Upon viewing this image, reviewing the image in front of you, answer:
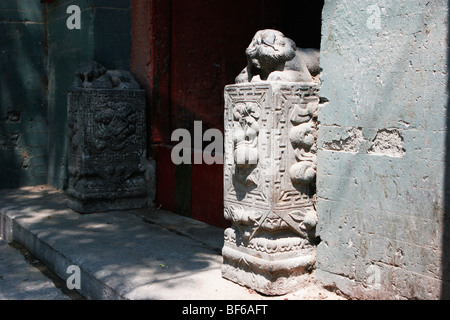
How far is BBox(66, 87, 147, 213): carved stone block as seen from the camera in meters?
5.82

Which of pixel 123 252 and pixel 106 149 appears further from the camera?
pixel 106 149

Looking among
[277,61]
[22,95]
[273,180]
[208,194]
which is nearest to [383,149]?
[273,180]

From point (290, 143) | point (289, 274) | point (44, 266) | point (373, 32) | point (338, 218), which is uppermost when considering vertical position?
point (373, 32)

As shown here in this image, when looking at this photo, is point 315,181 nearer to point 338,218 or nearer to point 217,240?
point 338,218

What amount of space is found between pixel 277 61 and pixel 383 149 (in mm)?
880

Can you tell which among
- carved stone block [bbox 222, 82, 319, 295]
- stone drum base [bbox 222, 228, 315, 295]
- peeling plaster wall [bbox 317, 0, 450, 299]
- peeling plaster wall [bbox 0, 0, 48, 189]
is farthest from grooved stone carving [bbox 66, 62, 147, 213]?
peeling plaster wall [bbox 317, 0, 450, 299]

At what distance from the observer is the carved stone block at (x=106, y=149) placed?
229 inches

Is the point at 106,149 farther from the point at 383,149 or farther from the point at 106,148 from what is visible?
the point at 383,149

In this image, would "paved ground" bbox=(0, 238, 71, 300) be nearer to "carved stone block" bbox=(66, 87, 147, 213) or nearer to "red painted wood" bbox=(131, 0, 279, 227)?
"carved stone block" bbox=(66, 87, 147, 213)

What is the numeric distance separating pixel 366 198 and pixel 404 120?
53 centimetres

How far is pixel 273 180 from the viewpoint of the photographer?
3461mm

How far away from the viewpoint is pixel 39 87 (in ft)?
24.5

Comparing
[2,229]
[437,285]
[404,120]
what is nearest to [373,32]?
[404,120]

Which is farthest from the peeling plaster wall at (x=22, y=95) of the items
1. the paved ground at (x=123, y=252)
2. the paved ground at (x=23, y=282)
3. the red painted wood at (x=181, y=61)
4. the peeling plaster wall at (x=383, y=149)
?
the peeling plaster wall at (x=383, y=149)
